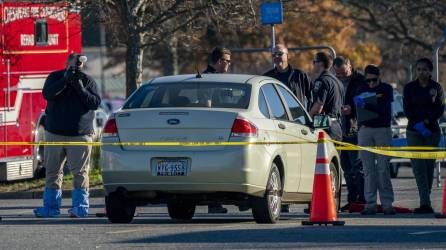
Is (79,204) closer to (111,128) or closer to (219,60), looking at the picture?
(111,128)

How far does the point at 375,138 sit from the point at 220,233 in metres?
3.94

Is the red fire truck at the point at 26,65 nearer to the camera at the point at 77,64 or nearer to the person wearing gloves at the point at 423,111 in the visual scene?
the camera at the point at 77,64

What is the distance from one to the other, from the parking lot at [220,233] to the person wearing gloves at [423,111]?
1.00 m

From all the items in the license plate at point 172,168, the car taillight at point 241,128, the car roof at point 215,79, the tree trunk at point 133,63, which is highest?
the tree trunk at point 133,63

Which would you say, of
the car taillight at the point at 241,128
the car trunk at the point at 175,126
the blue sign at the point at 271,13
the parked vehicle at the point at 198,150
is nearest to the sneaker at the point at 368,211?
the parked vehicle at the point at 198,150

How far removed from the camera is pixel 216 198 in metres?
13.2

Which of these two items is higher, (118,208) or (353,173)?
(353,173)

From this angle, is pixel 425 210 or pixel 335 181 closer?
pixel 335 181

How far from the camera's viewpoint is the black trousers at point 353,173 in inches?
650

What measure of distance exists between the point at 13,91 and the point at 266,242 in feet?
33.3

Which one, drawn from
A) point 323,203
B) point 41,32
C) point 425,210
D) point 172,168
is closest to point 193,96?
point 172,168

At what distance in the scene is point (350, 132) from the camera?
55.2 ft

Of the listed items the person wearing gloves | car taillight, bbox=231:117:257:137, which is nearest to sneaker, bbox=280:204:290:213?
the person wearing gloves

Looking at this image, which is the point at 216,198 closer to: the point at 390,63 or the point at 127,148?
the point at 127,148
